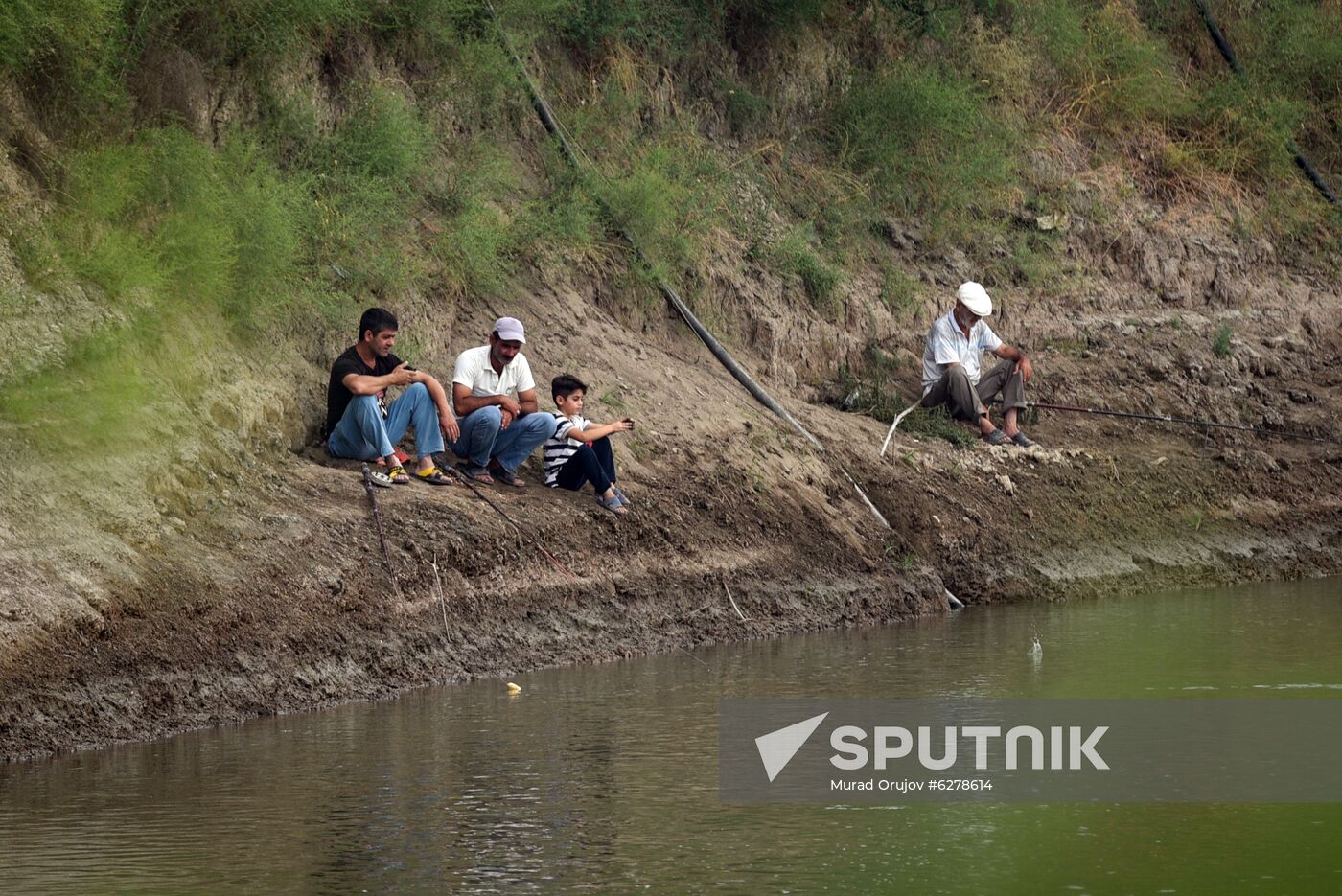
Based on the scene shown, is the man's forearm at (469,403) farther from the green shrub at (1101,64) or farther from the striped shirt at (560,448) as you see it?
the green shrub at (1101,64)

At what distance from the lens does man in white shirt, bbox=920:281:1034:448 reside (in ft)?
51.9

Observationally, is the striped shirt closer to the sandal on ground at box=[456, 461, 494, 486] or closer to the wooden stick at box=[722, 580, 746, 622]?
the sandal on ground at box=[456, 461, 494, 486]

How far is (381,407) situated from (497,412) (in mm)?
754

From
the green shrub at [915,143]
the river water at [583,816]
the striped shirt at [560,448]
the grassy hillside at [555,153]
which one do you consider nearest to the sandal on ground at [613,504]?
the striped shirt at [560,448]

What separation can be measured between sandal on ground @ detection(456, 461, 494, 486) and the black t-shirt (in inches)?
28.6

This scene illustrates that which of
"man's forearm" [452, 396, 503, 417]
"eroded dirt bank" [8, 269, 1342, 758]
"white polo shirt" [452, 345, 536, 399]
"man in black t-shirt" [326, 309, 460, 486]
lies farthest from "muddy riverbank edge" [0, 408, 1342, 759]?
"white polo shirt" [452, 345, 536, 399]

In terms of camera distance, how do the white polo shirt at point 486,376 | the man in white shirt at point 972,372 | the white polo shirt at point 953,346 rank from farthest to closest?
the white polo shirt at point 953,346 → the man in white shirt at point 972,372 → the white polo shirt at point 486,376

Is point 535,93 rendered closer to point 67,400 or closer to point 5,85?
point 5,85

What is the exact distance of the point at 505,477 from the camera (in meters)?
12.4

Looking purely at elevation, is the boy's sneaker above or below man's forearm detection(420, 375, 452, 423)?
below

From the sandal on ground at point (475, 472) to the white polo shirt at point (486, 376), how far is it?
476 millimetres

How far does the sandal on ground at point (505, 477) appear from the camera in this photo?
12.4m

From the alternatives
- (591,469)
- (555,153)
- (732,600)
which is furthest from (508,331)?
(555,153)

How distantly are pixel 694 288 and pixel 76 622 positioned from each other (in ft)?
25.1
